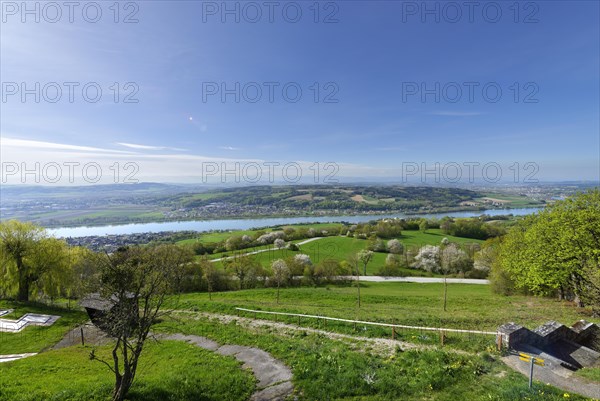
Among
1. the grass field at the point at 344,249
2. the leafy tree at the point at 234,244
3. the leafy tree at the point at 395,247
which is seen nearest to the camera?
the grass field at the point at 344,249

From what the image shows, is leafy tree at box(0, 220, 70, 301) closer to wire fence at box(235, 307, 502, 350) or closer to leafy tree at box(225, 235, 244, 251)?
wire fence at box(235, 307, 502, 350)

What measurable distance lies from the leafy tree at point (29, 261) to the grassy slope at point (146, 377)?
62.3 ft

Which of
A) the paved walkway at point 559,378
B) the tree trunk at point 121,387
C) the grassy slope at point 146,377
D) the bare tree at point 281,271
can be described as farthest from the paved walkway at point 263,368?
the bare tree at point 281,271

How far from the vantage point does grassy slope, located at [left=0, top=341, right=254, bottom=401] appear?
9.05m

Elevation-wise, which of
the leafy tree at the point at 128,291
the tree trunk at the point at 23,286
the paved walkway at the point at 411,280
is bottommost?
the paved walkway at the point at 411,280

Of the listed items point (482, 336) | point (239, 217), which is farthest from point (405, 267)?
point (239, 217)

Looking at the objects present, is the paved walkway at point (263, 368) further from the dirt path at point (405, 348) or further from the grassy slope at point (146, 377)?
the dirt path at point (405, 348)

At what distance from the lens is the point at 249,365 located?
11672 mm

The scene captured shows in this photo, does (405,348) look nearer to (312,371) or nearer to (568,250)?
(312,371)

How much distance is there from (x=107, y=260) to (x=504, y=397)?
42.2 feet

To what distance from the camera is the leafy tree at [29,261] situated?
26875mm

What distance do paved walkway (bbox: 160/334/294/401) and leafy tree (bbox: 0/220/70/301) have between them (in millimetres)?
23925

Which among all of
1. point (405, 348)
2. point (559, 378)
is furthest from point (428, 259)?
point (559, 378)

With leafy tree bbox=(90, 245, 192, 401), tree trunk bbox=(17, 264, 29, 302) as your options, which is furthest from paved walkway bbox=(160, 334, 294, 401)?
tree trunk bbox=(17, 264, 29, 302)
